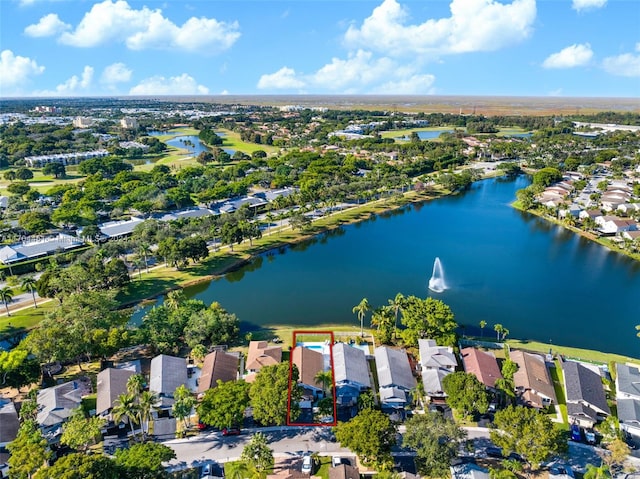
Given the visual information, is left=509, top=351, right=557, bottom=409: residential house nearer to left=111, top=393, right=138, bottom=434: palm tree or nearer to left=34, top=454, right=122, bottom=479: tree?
left=111, top=393, right=138, bottom=434: palm tree

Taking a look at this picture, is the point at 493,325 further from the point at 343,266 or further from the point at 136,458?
the point at 136,458

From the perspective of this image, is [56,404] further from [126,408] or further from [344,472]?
[344,472]

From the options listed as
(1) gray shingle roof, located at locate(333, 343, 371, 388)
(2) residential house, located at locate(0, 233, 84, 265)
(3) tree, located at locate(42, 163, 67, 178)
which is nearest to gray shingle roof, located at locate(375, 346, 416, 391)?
(1) gray shingle roof, located at locate(333, 343, 371, 388)

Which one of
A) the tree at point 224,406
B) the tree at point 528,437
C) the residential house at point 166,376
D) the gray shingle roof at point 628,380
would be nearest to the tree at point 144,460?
the tree at point 224,406

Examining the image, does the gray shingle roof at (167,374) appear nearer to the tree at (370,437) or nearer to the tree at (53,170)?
the tree at (370,437)

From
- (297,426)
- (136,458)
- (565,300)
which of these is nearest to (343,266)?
(565,300)

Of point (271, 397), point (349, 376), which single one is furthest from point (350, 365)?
point (271, 397)
